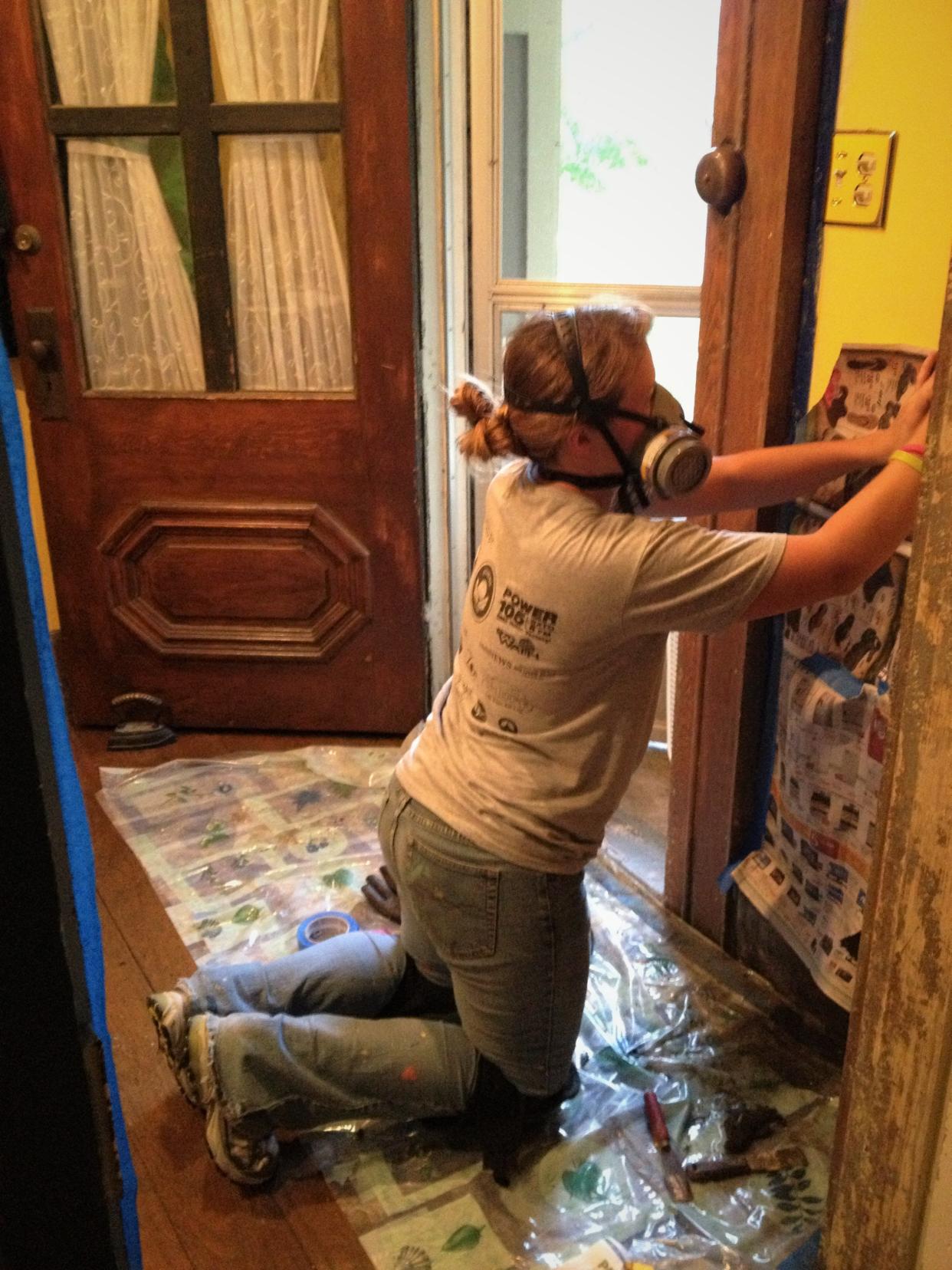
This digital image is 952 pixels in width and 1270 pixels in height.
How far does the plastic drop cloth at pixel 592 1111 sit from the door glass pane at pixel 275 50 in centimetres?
148

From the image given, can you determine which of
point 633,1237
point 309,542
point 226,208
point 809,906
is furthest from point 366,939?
point 226,208

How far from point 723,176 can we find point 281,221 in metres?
1.12

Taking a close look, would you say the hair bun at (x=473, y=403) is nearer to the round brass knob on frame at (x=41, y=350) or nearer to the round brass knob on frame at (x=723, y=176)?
the round brass knob on frame at (x=723, y=176)

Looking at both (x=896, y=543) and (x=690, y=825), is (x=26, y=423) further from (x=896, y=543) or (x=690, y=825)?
(x=896, y=543)

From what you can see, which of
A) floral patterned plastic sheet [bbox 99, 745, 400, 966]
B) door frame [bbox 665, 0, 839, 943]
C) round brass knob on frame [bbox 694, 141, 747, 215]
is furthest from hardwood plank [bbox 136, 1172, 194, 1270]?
round brass knob on frame [bbox 694, 141, 747, 215]

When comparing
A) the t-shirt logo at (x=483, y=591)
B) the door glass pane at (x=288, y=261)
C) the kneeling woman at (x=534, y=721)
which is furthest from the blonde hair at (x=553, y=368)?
the door glass pane at (x=288, y=261)

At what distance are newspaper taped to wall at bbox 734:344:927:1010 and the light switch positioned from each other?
154mm

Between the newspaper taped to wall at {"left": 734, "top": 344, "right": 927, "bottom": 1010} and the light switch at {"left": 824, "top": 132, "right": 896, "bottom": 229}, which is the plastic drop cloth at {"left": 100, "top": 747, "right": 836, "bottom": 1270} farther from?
the light switch at {"left": 824, "top": 132, "right": 896, "bottom": 229}

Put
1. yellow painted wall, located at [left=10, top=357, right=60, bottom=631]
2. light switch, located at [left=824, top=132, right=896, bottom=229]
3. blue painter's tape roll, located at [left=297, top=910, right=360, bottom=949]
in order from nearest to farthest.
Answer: light switch, located at [left=824, top=132, right=896, bottom=229] < blue painter's tape roll, located at [left=297, top=910, right=360, bottom=949] < yellow painted wall, located at [left=10, top=357, right=60, bottom=631]

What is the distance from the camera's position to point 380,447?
7.61 feet

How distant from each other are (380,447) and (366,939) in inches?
44.5

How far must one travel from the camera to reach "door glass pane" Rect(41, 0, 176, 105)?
2.11 metres

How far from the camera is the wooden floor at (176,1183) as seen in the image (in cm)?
130

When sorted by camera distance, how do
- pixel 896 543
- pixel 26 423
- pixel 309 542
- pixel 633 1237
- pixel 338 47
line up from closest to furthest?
pixel 896 543, pixel 633 1237, pixel 338 47, pixel 309 542, pixel 26 423
